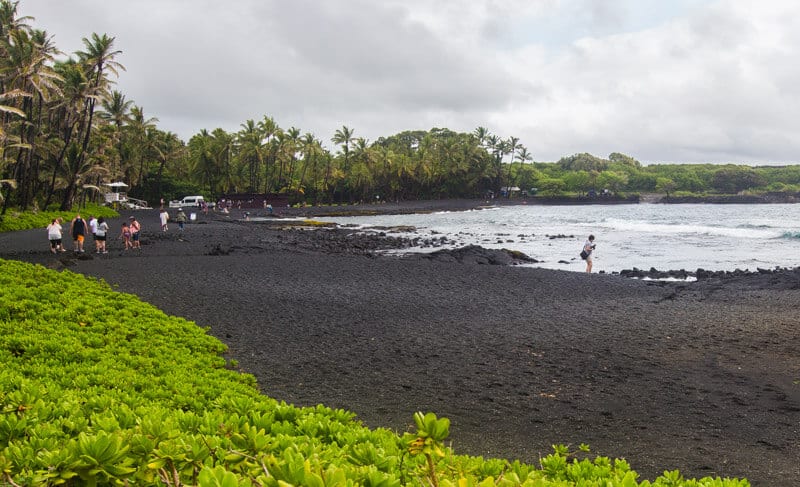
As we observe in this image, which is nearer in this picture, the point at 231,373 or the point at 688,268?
the point at 231,373

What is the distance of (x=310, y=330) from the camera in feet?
33.0

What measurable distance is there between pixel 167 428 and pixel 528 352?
23.5ft

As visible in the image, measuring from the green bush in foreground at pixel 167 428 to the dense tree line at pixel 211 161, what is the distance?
59.4 feet

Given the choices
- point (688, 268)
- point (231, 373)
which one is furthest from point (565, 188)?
point (231, 373)

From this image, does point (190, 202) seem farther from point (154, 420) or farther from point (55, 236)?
point (154, 420)

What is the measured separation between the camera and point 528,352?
894cm

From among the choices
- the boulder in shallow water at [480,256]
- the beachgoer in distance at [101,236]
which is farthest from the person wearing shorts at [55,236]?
the boulder in shallow water at [480,256]

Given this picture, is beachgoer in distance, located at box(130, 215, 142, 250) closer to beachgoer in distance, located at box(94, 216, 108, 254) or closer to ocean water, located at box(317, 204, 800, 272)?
beachgoer in distance, located at box(94, 216, 108, 254)

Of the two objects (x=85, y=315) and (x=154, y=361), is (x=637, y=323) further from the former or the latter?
(x=85, y=315)

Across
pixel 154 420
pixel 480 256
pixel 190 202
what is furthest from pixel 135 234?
pixel 190 202

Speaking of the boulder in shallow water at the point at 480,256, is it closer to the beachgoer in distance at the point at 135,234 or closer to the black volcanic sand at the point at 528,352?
the black volcanic sand at the point at 528,352

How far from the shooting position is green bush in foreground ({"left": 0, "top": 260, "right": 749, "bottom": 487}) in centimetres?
Result: 192

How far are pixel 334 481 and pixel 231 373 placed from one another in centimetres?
559

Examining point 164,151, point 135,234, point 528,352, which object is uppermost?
point 164,151
